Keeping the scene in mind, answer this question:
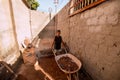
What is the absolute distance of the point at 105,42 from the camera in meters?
1.90

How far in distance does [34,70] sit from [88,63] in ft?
6.14

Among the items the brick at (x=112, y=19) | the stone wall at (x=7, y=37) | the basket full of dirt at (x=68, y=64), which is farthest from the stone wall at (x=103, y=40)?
the stone wall at (x=7, y=37)

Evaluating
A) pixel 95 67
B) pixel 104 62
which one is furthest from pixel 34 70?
pixel 104 62

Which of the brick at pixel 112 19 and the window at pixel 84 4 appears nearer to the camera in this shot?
the brick at pixel 112 19

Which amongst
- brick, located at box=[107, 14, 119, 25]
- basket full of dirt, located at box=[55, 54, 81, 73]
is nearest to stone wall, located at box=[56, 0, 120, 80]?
brick, located at box=[107, 14, 119, 25]

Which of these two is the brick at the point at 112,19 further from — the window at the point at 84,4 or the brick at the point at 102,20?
the window at the point at 84,4

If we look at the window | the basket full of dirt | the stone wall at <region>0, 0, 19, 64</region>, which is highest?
the window

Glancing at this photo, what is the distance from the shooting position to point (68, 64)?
8.69 ft

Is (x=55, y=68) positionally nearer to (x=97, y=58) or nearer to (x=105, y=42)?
(x=97, y=58)

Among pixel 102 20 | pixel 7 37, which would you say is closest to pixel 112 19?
pixel 102 20

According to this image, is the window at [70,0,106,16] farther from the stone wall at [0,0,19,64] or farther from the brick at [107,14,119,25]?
the stone wall at [0,0,19,64]

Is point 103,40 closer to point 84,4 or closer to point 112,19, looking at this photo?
point 112,19

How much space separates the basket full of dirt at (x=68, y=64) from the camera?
242 centimetres

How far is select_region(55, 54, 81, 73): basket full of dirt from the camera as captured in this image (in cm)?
242
